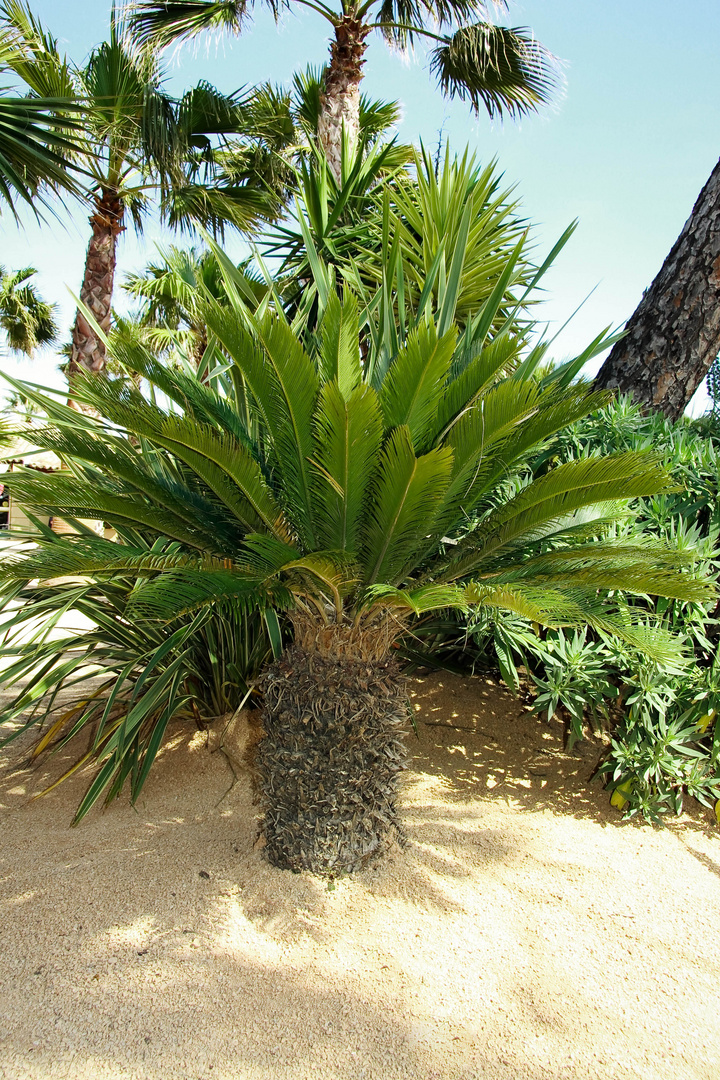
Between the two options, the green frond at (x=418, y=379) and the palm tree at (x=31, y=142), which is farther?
the palm tree at (x=31, y=142)

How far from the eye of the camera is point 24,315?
1789 centimetres

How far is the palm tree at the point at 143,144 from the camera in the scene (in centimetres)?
708

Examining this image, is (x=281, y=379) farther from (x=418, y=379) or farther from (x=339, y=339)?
(x=418, y=379)

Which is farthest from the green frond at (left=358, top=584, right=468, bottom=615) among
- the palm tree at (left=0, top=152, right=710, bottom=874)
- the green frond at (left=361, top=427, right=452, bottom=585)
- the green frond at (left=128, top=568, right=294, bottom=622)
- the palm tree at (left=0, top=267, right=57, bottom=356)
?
the palm tree at (left=0, top=267, right=57, bottom=356)

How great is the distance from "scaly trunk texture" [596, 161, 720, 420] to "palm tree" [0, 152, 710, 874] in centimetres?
186

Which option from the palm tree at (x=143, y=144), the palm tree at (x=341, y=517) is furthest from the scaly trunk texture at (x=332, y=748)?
the palm tree at (x=143, y=144)

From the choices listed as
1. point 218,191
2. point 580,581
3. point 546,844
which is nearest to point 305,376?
point 580,581

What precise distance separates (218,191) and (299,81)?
1.56 metres

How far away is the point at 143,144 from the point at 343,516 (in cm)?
678

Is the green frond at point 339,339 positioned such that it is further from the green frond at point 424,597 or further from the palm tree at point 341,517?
the green frond at point 424,597

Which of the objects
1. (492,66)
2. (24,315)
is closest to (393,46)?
(492,66)

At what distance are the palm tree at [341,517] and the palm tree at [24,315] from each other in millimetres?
17331

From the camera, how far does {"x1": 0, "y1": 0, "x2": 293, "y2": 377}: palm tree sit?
23.2ft

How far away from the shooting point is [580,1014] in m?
2.27
